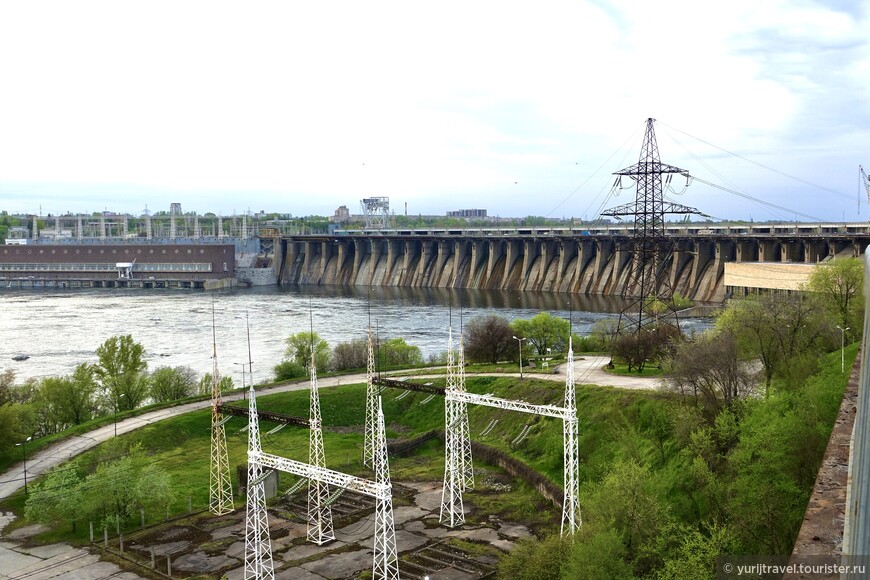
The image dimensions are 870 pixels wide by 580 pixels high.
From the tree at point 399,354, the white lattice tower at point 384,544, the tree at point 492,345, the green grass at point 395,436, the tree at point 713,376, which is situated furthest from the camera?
the tree at point 399,354

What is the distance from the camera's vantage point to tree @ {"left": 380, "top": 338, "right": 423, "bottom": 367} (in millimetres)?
49875

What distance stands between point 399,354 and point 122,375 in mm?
15859

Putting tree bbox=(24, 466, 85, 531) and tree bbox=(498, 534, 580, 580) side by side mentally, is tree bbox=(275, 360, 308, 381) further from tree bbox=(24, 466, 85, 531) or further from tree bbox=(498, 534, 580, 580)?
tree bbox=(498, 534, 580, 580)

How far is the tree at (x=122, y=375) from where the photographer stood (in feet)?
142

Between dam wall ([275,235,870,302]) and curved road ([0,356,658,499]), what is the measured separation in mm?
30975

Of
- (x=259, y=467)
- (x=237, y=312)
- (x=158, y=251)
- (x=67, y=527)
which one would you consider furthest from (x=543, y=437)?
(x=158, y=251)

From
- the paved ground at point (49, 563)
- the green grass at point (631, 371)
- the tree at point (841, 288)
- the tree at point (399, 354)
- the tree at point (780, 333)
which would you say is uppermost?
the tree at point (841, 288)

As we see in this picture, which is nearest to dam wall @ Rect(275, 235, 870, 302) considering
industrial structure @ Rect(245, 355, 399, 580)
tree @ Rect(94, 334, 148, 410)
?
tree @ Rect(94, 334, 148, 410)

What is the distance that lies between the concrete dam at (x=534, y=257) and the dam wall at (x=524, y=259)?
121mm

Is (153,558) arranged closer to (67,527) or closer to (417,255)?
(67,527)

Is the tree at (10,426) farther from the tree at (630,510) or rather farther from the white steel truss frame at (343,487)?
the tree at (630,510)

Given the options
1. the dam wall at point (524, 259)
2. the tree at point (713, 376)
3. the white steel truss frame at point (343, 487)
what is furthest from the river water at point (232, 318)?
the tree at point (713, 376)

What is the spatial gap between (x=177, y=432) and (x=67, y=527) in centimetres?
947

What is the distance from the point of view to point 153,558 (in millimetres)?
23922
